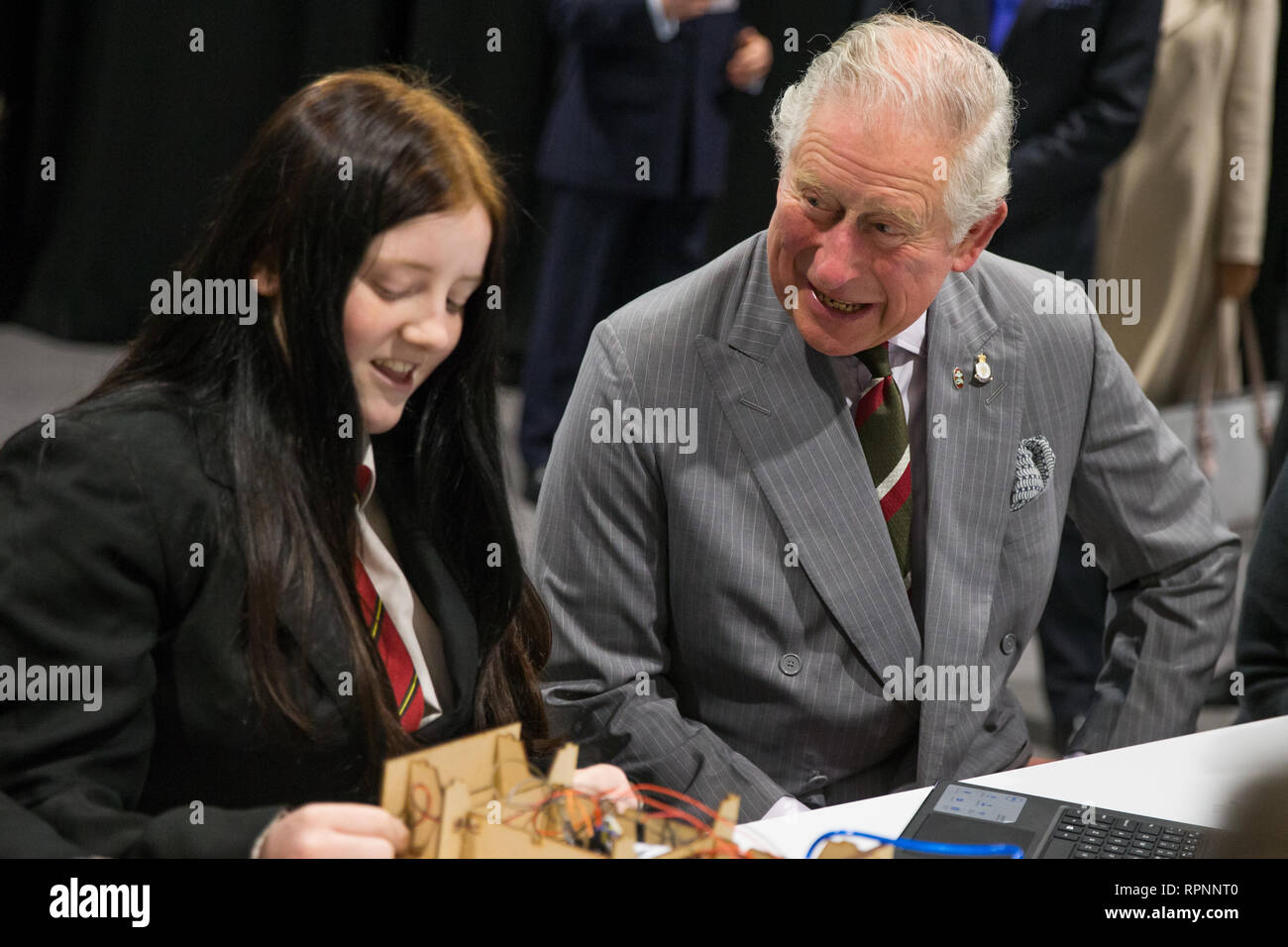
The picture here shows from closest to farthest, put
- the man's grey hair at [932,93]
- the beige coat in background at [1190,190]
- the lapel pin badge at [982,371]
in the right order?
the man's grey hair at [932,93], the lapel pin badge at [982,371], the beige coat in background at [1190,190]

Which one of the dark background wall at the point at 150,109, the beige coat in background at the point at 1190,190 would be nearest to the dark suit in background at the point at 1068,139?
the beige coat in background at the point at 1190,190

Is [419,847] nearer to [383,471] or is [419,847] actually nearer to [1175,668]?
[383,471]

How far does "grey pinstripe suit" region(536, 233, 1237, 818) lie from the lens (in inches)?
73.7

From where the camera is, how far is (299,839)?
4.14ft

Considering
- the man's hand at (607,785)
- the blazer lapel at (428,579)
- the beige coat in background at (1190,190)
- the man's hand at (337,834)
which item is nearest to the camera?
the man's hand at (337,834)

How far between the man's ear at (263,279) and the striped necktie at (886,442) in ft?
2.64

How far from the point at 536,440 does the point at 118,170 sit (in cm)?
150

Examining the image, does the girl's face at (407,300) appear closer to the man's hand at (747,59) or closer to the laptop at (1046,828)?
the laptop at (1046,828)

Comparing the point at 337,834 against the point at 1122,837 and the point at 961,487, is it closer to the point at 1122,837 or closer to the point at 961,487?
the point at 1122,837

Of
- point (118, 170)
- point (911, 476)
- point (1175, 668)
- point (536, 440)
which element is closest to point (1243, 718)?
point (1175, 668)

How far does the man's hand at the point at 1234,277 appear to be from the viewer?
13.2 feet

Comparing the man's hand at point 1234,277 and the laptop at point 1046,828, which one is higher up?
the man's hand at point 1234,277

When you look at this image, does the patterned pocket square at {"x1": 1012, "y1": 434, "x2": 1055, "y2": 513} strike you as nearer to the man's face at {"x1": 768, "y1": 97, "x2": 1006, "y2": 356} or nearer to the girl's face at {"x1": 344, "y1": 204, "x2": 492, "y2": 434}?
the man's face at {"x1": 768, "y1": 97, "x2": 1006, "y2": 356}

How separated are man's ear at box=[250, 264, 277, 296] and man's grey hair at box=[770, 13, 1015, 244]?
0.68m
